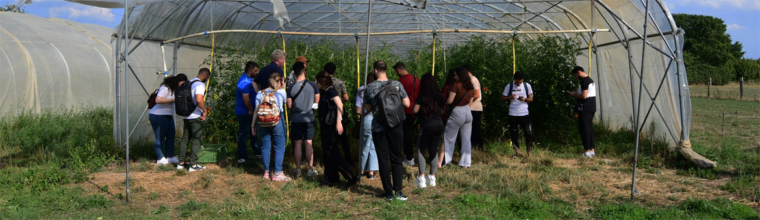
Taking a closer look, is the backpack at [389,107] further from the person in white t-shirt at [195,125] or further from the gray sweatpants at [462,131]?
the person in white t-shirt at [195,125]

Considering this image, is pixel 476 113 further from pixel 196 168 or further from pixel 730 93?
Result: pixel 730 93

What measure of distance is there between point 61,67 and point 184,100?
784cm

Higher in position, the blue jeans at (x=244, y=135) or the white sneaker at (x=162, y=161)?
the blue jeans at (x=244, y=135)

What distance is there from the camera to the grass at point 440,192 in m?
4.79

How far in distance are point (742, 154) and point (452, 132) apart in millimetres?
4600

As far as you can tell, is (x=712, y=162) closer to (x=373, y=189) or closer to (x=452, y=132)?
(x=452, y=132)

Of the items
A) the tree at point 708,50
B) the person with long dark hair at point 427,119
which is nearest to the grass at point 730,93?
the tree at point 708,50

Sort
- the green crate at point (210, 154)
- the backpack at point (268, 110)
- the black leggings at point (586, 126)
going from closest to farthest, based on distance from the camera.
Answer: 1. the backpack at point (268, 110)
2. the green crate at point (210, 154)
3. the black leggings at point (586, 126)

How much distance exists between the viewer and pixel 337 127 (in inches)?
221

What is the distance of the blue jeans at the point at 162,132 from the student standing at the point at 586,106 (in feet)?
19.7

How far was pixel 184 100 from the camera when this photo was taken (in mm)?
6688

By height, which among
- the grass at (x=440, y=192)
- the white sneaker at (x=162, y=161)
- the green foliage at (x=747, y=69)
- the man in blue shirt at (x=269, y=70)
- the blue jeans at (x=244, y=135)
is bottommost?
the grass at (x=440, y=192)

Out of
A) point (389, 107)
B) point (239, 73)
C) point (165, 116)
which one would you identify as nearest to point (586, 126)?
point (389, 107)

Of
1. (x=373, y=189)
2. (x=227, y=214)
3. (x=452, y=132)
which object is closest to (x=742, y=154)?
(x=452, y=132)
